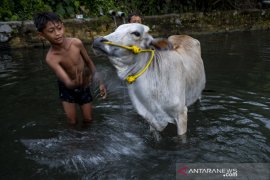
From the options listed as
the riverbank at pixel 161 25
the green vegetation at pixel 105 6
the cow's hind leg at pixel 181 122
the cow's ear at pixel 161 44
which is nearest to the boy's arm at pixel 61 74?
the cow's ear at pixel 161 44

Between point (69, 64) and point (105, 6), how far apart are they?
8.56 meters

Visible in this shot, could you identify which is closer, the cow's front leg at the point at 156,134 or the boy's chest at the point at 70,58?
the cow's front leg at the point at 156,134

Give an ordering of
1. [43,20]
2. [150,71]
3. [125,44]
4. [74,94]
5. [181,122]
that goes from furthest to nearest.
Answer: [74,94]
[43,20]
[181,122]
[150,71]
[125,44]

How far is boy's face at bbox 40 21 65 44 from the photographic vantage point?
14.3ft

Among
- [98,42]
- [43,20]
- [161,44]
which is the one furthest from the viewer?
[43,20]

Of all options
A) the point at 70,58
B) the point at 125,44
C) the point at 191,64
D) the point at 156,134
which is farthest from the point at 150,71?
the point at 70,58

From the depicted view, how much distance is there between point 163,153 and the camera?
165 inches

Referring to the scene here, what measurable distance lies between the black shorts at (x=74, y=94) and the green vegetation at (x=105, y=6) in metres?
7.49

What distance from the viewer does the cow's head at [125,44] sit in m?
3.43

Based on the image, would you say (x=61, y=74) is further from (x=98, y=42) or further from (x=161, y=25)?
(x=161, y=25)

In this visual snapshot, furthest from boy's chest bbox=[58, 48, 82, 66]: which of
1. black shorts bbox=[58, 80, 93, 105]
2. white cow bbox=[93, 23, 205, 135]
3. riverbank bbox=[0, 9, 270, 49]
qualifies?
riverbank bbox=[0, 9, 270, 49]

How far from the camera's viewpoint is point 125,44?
3.53 m

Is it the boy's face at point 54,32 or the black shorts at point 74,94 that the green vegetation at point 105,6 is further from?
the boy's face at point 54,32

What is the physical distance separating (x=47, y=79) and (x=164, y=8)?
704 centimetres
